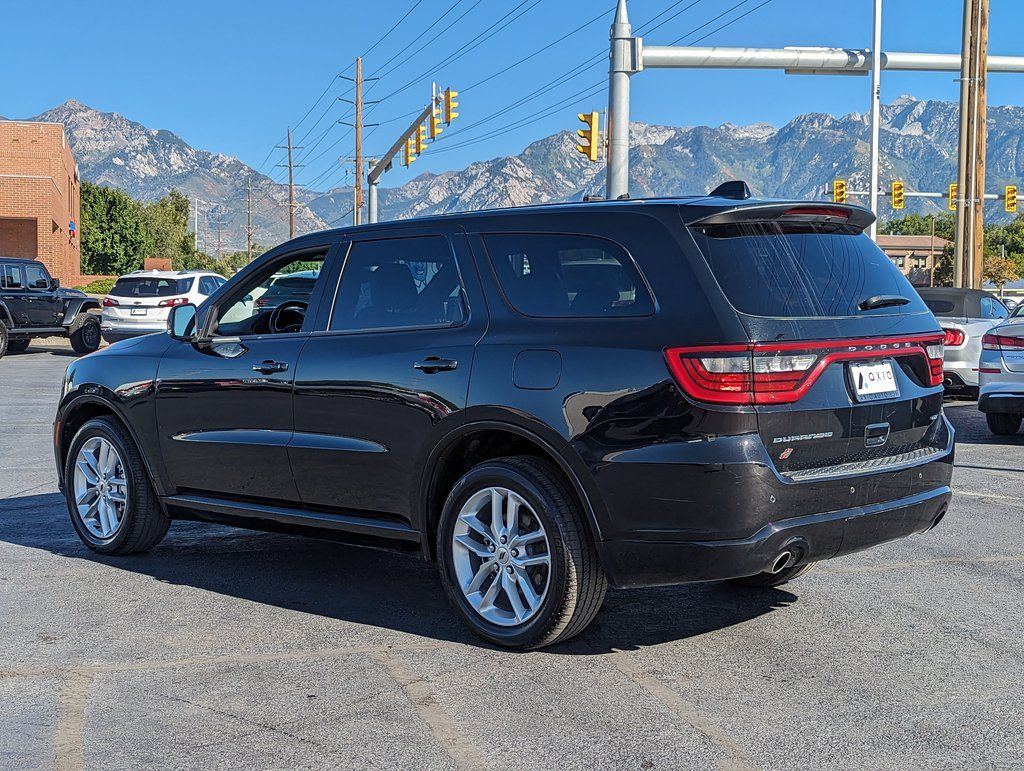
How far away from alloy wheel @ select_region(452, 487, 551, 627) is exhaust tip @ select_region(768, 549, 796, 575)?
86cm

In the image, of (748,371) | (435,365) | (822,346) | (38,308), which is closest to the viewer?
(748,371)

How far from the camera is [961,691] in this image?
450 cm

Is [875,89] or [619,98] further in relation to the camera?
[875,89]

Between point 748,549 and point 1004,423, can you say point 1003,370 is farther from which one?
point 748,549

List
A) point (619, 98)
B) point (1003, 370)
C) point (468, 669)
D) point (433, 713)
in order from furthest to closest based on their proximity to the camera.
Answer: point (619, 98)
point (1003, 370)
point (468, 669)
point (433, 713)

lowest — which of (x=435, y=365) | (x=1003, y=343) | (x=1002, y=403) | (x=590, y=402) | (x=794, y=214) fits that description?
(x=1002, y=403)

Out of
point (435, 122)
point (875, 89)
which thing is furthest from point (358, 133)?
point (875, 89)

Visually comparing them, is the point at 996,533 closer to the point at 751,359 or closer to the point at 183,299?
the point at 751,359

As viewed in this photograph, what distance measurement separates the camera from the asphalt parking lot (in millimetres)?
3930

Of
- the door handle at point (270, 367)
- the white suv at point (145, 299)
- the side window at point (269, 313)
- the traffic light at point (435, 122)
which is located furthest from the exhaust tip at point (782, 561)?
the traffic light at point (435, 122)

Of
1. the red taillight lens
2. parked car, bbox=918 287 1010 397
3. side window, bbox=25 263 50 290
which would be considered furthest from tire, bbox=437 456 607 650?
side window, bbox=25 263 50 290

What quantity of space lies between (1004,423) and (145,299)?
17.3 meters

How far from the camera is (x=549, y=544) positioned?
15.8 ft

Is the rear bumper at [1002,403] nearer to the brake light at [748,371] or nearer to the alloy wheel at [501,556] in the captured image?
the brake light at [748,371]
